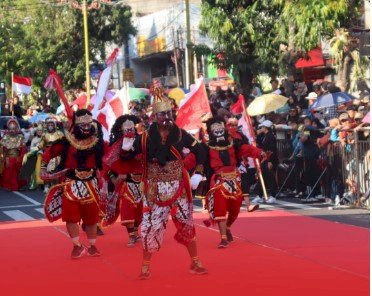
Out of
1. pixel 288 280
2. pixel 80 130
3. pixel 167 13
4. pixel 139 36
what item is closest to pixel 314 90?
pixel 80 130

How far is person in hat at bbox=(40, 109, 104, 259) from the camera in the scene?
12406 mm

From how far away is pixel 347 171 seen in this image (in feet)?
62.1

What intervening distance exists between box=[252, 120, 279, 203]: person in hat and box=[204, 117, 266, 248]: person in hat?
7360 mm

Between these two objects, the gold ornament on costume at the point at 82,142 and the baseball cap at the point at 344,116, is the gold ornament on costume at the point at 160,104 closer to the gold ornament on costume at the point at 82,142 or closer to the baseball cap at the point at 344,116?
the gold ornament on costume at the point at 82,142

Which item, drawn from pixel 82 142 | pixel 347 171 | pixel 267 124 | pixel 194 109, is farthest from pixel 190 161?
pixel 267 124

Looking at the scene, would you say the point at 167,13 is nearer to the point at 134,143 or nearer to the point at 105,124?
the point at 105,124

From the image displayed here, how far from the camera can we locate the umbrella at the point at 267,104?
22.0m

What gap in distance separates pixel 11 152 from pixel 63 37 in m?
24.5

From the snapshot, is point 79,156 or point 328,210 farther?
point 328,210

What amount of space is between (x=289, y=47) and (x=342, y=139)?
31.6 feet

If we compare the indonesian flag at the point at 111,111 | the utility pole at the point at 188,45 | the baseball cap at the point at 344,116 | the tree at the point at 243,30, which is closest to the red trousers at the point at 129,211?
the indonesian flag at the point at 111,111

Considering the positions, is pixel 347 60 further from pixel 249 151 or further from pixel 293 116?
pixel 249 151

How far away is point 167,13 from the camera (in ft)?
176

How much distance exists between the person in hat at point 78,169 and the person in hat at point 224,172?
1.53 m
